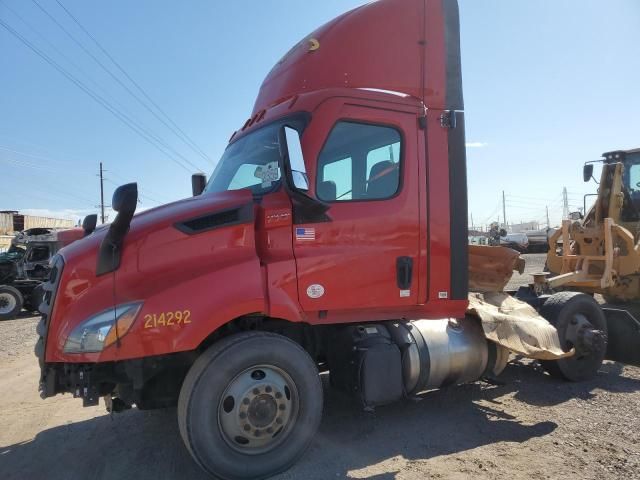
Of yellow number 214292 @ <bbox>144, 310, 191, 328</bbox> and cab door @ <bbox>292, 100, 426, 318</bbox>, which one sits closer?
yellow number 214292 @ <bbox>144, 310, 191, 328</bbox>

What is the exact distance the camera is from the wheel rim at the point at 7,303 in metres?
13.8

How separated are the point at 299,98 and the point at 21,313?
581 inches

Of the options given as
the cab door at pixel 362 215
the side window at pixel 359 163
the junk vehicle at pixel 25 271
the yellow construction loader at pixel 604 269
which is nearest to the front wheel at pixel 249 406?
the cab door at pixel 362 215

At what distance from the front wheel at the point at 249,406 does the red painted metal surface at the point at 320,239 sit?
0.76ft

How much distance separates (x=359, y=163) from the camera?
13.3ft

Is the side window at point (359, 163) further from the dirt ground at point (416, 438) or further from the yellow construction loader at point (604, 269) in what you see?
the yellow construction loader at point (604, 269)

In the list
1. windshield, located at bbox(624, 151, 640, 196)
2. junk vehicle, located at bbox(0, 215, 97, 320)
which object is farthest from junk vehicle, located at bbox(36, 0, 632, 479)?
junk vehicle, located at bbox(0, 215, 97, 320)

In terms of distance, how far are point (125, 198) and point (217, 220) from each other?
0.65 metres

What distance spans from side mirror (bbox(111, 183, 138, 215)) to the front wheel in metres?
1.14

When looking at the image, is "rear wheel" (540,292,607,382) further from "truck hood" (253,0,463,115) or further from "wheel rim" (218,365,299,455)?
"wheel rim" (218,365,299,455)

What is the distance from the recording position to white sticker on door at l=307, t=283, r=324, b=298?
12.1 feet

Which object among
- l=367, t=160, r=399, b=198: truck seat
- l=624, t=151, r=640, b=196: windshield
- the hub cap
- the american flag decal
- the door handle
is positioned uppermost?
l=624, t=151, r=640, b=196: windshield

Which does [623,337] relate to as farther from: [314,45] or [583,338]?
[314,45]

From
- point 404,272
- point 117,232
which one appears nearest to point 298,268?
point 404,272
